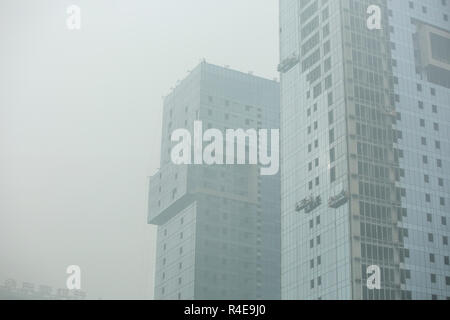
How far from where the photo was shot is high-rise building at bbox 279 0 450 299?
14200cm

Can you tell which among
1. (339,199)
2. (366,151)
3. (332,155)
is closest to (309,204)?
(339,199)

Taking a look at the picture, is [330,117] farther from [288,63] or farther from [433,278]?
[433,278]

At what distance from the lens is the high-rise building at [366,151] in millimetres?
142000

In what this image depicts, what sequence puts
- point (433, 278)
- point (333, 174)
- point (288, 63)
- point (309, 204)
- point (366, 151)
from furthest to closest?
point (288, 63), point (309, 204), point (366, 151), point (333, 174), point (433, 278)

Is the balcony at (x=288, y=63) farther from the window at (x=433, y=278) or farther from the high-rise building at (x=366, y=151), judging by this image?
the window at (x=433, y=278)

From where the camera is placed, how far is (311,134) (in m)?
156

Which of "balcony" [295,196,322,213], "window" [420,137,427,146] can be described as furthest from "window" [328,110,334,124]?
"window" [420,137,427,146]

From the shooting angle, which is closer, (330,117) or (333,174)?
(333,174)

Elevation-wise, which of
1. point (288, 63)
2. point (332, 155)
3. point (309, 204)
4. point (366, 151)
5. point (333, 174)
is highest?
point (288, 63)

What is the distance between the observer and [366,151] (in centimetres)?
14825
